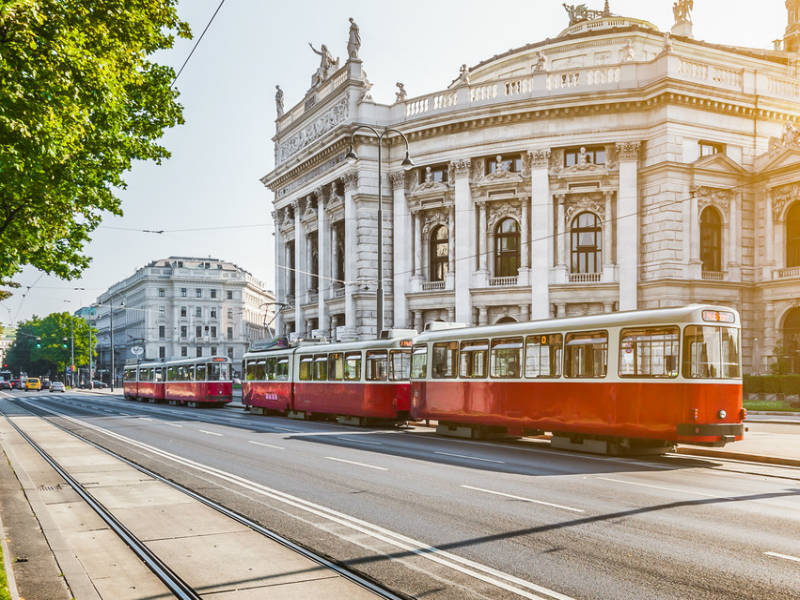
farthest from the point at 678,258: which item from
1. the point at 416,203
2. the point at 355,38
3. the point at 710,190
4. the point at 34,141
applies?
the point at 34,141

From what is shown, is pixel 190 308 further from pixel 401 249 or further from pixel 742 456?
pixel 742 456

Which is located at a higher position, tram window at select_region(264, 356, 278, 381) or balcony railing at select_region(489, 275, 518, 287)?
balcony railing at select_region(489, 275, 518, 287)

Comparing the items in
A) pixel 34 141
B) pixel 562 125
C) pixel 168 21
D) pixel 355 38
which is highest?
pixel 355 38

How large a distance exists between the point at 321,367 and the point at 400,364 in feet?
17.6

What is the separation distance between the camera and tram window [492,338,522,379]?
21.5m

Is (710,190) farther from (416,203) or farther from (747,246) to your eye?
(416,203)

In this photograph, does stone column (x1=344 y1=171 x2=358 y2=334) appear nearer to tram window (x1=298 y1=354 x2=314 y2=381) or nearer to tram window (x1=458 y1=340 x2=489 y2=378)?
tram window (x1=298 y1=354 x2=314 y2=381)

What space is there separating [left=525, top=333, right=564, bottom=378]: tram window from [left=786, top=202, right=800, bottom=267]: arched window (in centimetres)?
2831

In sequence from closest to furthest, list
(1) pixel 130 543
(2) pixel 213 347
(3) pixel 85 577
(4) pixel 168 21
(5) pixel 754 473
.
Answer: (3) pixel 85 577 < (1) pixel 130 543 < (5) pixel 754 473 < (4) pixel 168 21 < (2) pixel 213 347

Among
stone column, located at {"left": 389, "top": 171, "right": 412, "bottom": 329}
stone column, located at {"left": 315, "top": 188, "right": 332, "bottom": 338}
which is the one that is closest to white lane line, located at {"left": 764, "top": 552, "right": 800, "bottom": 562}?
stone column, located at {"left": 389, "top": 171, "right": 412, "bottom": 329}

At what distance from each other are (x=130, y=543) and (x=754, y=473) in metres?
11.6

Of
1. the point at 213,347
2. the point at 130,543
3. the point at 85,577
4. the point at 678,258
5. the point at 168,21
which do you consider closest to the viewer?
the point at 85,577

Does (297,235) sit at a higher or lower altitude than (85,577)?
higher

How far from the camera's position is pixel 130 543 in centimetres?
955
